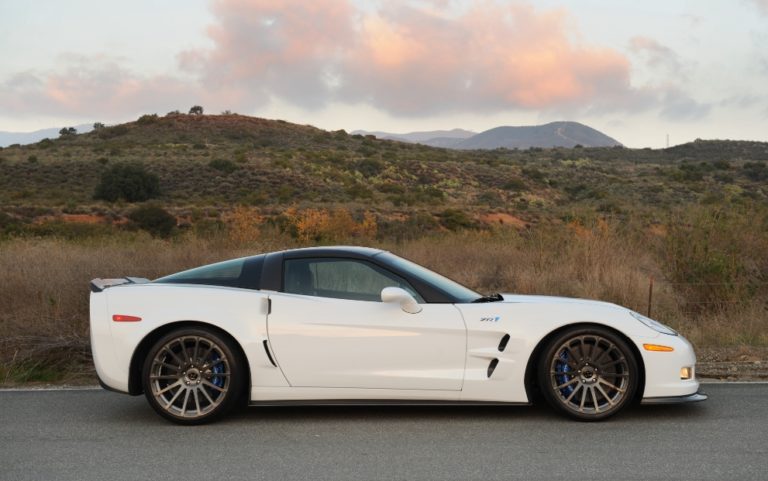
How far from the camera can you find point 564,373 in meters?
6.12

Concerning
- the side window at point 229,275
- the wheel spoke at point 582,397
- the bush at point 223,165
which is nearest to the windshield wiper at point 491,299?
the wheel spoke at point 582,397

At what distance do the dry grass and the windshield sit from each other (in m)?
3.84

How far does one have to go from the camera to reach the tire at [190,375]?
617cm

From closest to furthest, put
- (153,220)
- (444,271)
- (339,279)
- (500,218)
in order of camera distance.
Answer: (339,279) < (444,271) < (153,220) < (500,218)

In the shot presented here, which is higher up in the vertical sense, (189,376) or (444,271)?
(444,271)

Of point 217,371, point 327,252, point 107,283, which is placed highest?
point 327,252

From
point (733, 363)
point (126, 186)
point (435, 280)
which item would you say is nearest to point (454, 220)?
point (126, 186)

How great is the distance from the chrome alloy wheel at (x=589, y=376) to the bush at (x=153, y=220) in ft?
88.1

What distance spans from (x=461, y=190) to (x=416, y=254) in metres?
37.1

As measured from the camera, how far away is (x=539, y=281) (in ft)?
43.5

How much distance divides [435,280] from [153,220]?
28.8 meters

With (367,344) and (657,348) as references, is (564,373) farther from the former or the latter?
(367,344)

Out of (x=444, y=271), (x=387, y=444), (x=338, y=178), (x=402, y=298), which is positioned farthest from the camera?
(x=338, y=178)

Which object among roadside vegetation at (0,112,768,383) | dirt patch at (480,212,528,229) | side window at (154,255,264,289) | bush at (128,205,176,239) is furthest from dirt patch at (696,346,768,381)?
dirt patch at (480,212,528,229)
